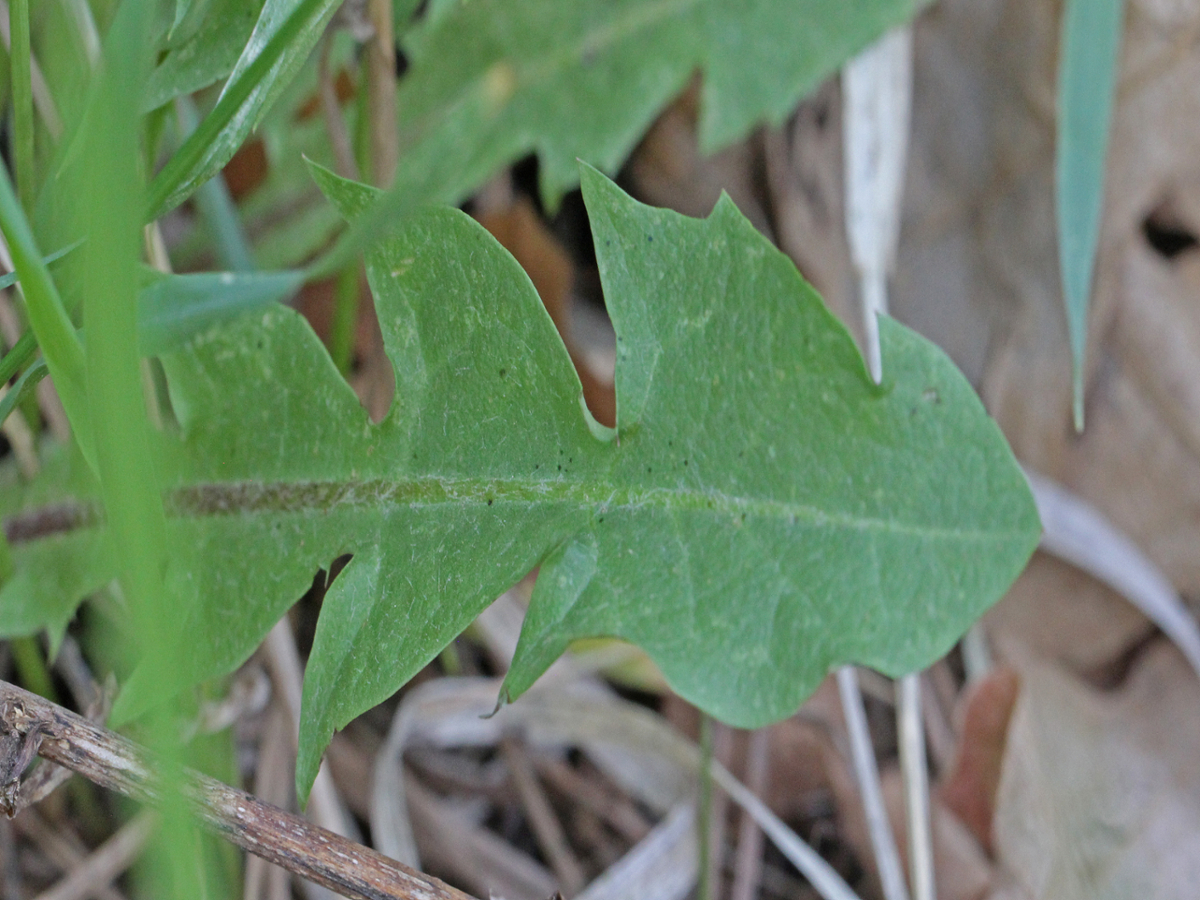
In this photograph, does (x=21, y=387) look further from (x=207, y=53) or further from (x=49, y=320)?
(x=207, y=53)

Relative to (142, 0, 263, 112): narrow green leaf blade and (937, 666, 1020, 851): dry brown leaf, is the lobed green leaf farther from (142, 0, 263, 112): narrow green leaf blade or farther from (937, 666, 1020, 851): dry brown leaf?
(937, 666, 1020, 851): dry brown leaf

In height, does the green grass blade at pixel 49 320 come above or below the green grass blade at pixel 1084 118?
above

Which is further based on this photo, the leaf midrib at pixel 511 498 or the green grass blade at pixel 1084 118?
the green grass blade at pixel 1084 118

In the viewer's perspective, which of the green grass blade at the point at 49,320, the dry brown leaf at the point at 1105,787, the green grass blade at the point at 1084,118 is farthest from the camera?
the dry brown leaf at the point at 1105,787

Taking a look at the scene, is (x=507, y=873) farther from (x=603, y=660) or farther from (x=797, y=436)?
(x=797, y=436)

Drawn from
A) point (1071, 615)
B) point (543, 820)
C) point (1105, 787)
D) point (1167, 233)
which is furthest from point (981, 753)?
point (1167, 233)

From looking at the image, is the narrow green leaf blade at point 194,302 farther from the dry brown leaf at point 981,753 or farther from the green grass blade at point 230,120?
the dry brown leaf at point 981,753

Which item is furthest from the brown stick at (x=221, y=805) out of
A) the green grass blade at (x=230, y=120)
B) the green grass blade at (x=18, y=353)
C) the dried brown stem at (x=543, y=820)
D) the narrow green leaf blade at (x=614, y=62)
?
the narrow green leaf blade at (x=614, y=62)
